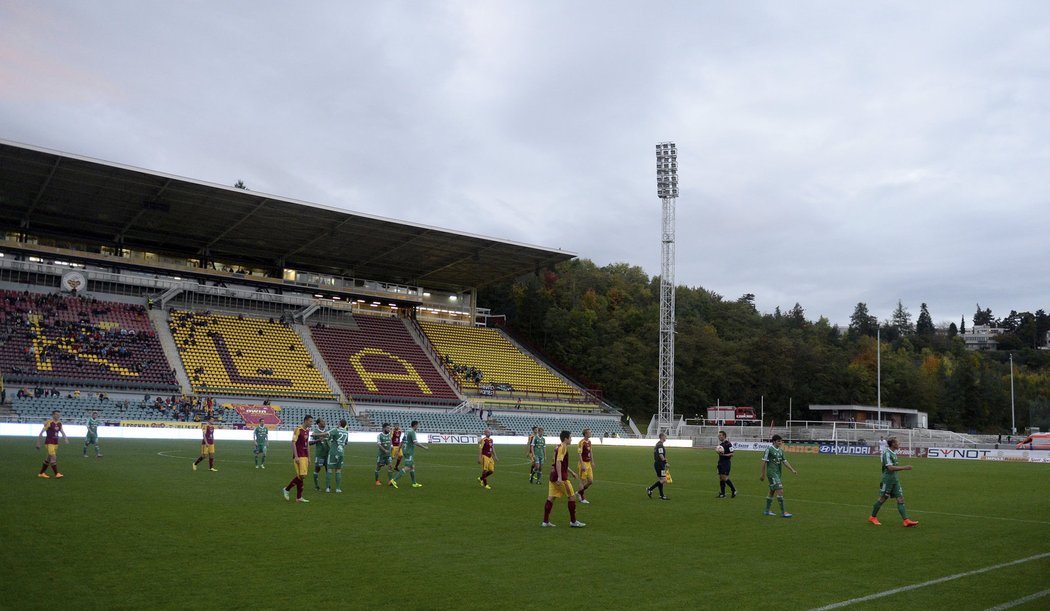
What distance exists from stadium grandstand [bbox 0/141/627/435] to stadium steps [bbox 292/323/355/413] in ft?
0.60

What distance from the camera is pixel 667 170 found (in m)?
65.0

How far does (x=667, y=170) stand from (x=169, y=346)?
139 ft

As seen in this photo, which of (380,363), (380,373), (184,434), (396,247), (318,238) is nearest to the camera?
(184,434)

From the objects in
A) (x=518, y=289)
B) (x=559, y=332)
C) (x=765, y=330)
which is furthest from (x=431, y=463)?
(x=765, y=330)

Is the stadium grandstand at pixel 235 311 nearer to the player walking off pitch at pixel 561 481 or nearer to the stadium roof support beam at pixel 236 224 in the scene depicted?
the stadium roof support beam at pixel 236 224

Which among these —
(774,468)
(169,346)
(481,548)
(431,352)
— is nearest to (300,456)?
(481,548)

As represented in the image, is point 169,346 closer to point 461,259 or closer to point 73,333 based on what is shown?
point 73,333

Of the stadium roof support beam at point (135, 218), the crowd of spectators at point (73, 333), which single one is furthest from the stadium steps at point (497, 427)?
the stadium roof support beam at point (135, 218)

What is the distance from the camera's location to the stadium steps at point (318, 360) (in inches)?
2370

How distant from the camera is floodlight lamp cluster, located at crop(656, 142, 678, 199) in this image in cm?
6481

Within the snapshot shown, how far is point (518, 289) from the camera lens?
95938mm

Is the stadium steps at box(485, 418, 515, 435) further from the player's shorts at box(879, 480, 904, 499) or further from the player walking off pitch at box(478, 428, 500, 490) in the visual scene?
the player's shorts at box(879, 480, 904, 499)

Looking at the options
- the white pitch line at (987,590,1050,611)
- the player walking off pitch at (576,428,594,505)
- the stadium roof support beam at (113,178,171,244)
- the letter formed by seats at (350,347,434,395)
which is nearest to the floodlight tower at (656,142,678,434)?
the letter formed by seats at (350,347,434,395)

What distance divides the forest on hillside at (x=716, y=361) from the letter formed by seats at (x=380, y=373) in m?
17.6
